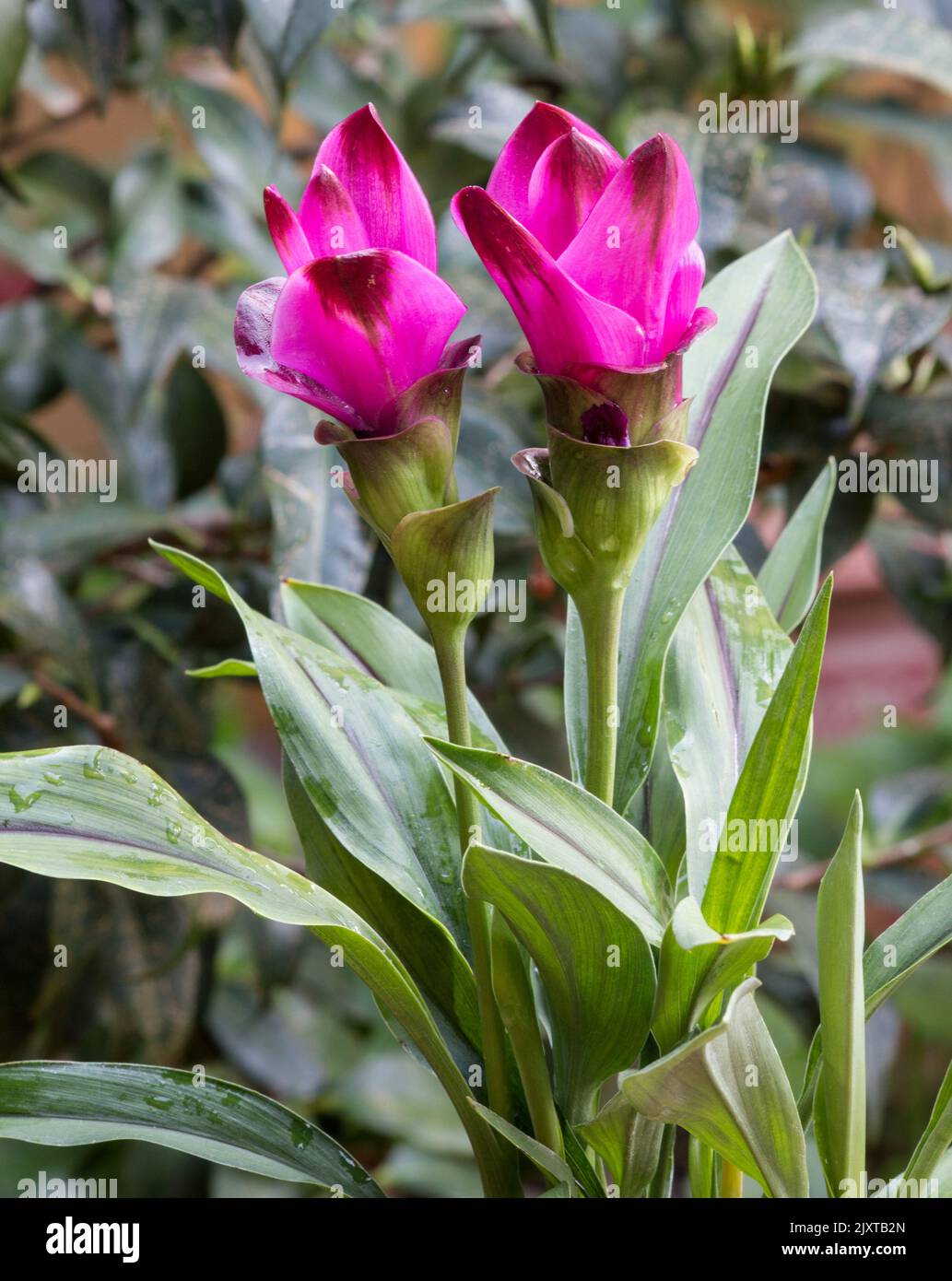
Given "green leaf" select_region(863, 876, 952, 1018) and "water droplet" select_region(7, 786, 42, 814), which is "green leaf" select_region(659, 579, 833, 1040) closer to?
"green leaf" select_region(863, 876, 952, 1018)

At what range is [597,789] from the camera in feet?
1.03

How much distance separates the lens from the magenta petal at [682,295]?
266mm

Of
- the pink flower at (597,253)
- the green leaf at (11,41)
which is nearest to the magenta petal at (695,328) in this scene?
the pink flower at (597,253)

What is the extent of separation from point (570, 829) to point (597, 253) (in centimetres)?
13

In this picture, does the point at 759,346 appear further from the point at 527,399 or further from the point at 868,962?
the point at 527,399

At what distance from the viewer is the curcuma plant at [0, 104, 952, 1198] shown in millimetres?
262

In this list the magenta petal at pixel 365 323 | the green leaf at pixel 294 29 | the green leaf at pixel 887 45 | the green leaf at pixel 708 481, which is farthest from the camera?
the green leaf at pixel 887 45

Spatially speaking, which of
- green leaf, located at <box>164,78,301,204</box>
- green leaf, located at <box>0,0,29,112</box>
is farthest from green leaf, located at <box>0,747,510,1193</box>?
green leaf, located at <box>164,78,301,204</box>

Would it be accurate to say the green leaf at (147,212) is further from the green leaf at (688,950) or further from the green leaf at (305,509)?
the green leaf at (688,950)

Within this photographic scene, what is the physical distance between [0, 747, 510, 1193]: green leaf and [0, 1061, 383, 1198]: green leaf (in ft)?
0.17

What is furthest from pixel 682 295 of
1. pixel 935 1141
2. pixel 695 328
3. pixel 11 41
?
pixel 11 41

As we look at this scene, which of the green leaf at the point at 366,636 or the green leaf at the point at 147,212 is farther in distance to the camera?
the green leaf at the point at 147,212

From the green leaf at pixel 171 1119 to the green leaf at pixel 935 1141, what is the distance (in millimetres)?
144
